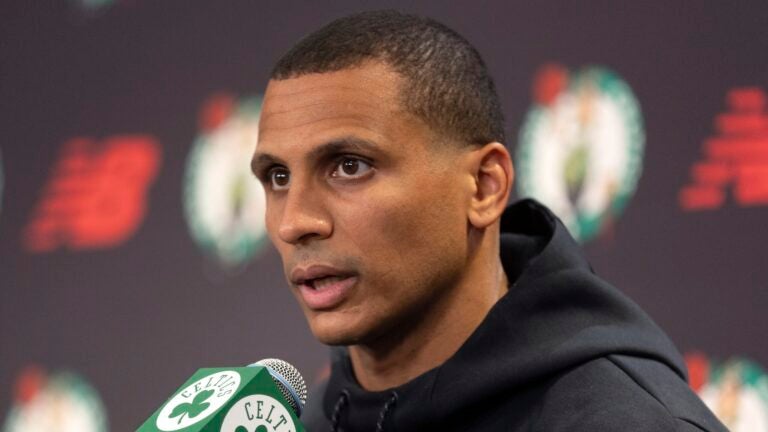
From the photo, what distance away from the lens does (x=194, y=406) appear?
128cm

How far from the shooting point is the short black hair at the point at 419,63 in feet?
5.00

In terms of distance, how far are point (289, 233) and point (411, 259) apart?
0.54 feet

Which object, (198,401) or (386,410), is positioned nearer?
(198,401)

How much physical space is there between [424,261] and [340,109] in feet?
0.73

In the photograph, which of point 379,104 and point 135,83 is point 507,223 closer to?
point 379,104

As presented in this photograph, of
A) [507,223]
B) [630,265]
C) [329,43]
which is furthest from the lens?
[630,265]

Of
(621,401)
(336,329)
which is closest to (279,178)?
(336,329)

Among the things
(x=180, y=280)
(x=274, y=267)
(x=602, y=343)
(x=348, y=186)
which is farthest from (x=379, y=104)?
(x=180, y=280)

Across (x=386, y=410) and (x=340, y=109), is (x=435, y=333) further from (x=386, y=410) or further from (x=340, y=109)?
(x=340, y=109)

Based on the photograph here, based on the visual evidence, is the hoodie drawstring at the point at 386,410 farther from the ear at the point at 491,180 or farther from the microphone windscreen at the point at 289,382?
the ear at the point at 491,180

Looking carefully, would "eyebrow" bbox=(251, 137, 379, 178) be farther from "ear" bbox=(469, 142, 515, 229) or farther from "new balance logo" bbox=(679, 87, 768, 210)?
"new balance logo" bbox=(679, 87, 768, 210)

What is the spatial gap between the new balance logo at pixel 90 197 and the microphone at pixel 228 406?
210 centimetres

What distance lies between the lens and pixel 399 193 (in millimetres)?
1478

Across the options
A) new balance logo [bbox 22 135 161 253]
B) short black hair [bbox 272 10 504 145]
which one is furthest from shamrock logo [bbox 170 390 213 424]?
new balance logo [bbox 22 135 161 253]
